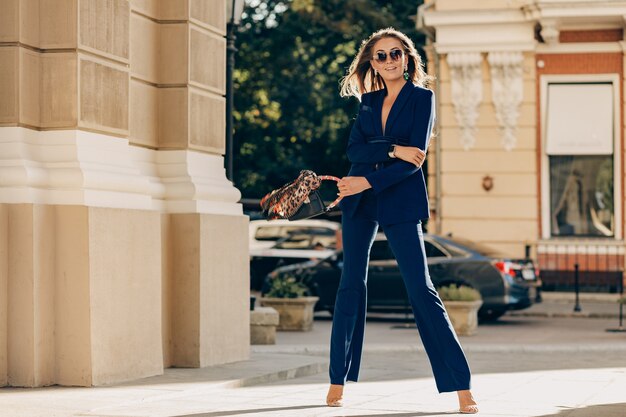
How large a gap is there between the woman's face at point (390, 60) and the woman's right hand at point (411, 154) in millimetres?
466

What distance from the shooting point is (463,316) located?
16.7 m

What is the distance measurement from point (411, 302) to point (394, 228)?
43 centimetres

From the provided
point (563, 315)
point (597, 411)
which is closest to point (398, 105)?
point (597, 411)

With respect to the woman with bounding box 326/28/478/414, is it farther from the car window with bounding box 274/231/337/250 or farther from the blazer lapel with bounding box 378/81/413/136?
the car window with bounding box 274/231/337/250

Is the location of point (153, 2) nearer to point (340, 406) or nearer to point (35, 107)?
point (35, 107)

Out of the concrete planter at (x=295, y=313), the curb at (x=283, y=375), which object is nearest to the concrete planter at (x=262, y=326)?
the curb at (x=283, y=375)

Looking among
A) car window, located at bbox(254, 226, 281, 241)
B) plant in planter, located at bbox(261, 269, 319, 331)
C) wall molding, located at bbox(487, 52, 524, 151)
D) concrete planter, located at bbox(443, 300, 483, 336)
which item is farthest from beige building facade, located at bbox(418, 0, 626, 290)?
concrete planter, located at bbox(443, 300, 483, 336)

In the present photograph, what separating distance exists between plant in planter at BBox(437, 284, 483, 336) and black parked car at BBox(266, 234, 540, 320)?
1583 millimetres

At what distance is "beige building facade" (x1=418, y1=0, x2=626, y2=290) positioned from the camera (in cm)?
2448

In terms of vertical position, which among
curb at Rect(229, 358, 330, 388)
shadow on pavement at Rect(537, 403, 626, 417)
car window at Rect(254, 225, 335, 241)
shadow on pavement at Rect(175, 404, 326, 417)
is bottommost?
curb at Rect(229, 358, 330, 388)

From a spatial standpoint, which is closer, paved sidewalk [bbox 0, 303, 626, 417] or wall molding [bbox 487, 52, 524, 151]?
paved sidewalk [bbox 0, 303, 626, 417]

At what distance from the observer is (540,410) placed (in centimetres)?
766

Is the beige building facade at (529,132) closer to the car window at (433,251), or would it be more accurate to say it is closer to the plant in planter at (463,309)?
the car window at (433,251)

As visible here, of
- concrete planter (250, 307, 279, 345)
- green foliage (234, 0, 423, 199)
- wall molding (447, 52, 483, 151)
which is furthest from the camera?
green foliage (234, 0, 423, 199)
